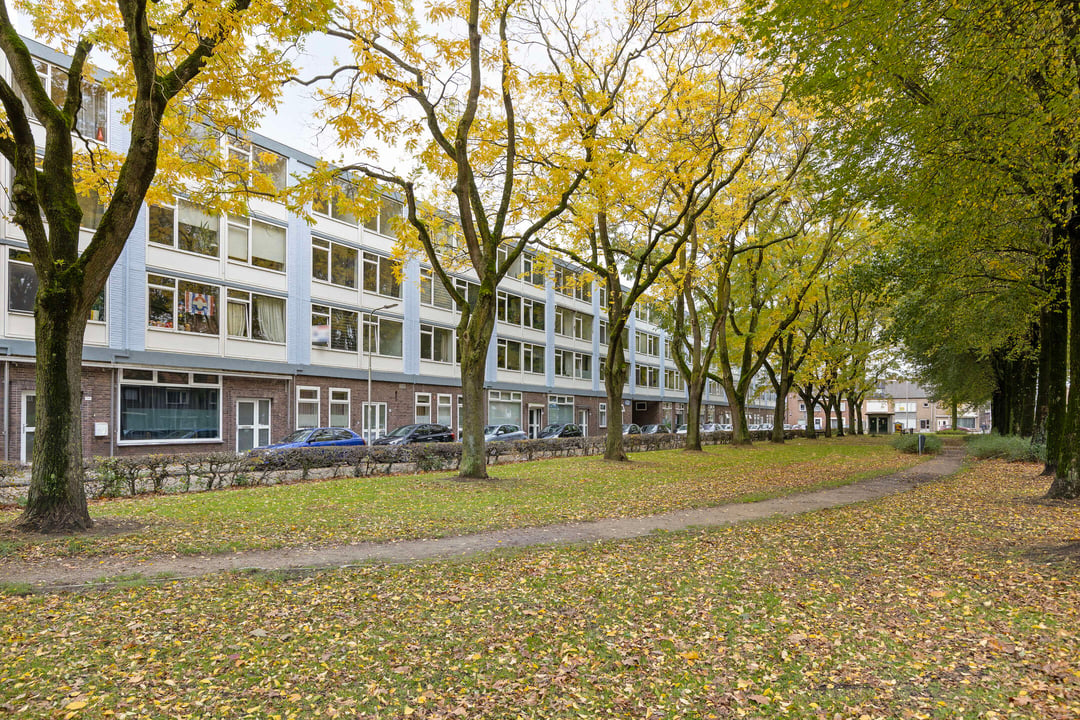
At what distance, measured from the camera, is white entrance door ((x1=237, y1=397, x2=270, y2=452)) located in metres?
27.2

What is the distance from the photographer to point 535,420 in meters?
46.3

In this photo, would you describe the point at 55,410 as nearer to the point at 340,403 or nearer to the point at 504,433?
the point at 340,403

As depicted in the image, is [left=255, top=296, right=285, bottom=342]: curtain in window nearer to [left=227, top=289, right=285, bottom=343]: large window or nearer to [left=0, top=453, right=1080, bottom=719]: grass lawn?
[left=227, top=289, right=285, bottom=343]: large window

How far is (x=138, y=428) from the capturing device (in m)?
24.0

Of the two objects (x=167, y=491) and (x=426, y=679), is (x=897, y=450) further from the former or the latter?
(x=426, y=679)

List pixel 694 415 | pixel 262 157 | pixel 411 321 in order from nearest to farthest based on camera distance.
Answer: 1. pixel 262 157
2. pixel 694 415
3. pixel 411 321

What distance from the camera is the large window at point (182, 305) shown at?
2439 cm

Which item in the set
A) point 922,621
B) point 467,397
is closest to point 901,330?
point 467,397

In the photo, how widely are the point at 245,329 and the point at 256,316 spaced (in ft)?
2.53

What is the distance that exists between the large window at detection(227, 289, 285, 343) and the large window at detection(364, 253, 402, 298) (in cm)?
506

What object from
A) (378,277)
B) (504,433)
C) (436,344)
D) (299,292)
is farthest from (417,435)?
(378,277)

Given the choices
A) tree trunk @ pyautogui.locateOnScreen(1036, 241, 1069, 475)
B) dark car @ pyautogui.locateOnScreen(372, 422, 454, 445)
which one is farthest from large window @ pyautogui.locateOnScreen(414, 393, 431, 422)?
tree trunk @ pyautogui.locateOnScreen(1036, 241, 1069, 475)

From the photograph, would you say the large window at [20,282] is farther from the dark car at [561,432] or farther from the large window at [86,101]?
the dark car at [561,432]

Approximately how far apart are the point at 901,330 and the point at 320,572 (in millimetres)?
23823
